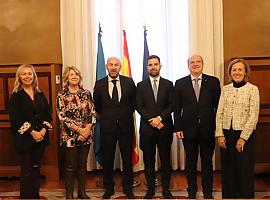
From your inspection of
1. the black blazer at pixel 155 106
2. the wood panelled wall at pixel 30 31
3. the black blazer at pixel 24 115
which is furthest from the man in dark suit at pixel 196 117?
the wood panelled wall at pixel 30 31

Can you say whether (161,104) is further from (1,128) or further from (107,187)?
(1,128)

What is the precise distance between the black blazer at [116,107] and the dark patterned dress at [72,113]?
0.20m

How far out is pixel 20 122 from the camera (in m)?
3.94

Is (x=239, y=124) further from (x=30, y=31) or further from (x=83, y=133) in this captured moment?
(x=30, y=31)

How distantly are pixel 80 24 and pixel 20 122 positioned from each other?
2014mm

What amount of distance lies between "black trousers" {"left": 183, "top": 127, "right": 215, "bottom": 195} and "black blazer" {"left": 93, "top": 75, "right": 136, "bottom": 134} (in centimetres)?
66

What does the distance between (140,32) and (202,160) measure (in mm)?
2153

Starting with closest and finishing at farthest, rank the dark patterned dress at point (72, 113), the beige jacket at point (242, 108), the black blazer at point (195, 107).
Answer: the beige jacket at point (242, 108)
the black blazer at point (195, 107)
the dark patterned dress at point (72, 113)

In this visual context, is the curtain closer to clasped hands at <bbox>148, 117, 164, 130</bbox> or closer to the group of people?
the group of people

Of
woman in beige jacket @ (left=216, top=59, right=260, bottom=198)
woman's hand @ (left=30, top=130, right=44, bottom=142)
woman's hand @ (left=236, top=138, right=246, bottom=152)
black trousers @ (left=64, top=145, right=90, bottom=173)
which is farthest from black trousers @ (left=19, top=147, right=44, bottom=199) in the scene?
woman's hand @ (left=236, top=138, right=246, bottom=152)

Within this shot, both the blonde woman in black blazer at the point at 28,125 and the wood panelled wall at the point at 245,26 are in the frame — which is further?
the wood panelled wall at the point at 245,26

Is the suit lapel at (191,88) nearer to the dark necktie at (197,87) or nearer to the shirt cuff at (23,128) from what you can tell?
the dark necktie at (197,87)

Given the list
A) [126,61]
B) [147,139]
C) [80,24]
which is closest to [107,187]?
[147,139]

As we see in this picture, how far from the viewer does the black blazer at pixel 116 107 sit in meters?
4.40
